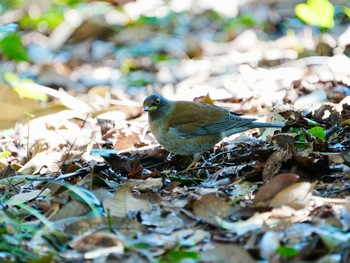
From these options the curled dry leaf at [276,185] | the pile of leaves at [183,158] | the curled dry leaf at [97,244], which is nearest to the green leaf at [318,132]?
the pile of leaves at [183,158]

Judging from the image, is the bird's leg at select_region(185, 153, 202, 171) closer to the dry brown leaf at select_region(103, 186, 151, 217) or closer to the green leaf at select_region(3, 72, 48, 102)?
the dry brown leaf at select_region(103, 186, 151, 217)

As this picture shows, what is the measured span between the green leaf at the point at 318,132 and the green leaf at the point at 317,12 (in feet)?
13.9

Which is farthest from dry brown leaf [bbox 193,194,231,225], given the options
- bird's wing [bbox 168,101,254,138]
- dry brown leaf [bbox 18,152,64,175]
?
bird's wing [bbox 168,101,254,138]

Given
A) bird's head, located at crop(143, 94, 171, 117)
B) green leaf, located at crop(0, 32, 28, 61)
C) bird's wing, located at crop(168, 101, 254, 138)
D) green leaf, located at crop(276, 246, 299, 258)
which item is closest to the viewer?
green leaf, located at crop(276, 246, 299, 258)

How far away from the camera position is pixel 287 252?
3088 millimetres

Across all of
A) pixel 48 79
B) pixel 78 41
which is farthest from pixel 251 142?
pixel 78 41

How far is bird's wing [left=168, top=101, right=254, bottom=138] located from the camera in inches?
244

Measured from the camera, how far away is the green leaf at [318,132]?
16.9 ft

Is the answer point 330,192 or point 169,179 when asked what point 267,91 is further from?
point 330,192

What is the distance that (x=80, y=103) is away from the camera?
8406 mm

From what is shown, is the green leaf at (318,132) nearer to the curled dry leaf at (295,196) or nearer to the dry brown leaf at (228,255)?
the curled dry leaf at (295,196)

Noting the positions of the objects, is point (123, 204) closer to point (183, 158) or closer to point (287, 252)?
point (287, 252)

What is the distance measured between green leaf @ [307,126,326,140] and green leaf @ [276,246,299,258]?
2145 millimetres

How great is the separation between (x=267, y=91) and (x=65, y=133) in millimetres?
2325
